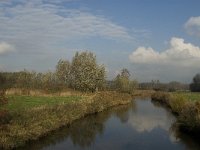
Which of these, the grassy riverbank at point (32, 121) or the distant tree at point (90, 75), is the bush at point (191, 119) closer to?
the grassy riverbank at point (32, 121)

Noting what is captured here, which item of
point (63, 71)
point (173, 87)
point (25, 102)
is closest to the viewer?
point (25, 102)

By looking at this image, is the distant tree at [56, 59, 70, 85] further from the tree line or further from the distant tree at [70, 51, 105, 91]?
the distant tree at [70, 51, 105, 91]

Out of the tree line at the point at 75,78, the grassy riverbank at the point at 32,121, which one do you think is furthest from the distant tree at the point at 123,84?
the grassy riverbank at the point at 32,121

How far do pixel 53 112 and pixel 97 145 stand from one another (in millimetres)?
7156

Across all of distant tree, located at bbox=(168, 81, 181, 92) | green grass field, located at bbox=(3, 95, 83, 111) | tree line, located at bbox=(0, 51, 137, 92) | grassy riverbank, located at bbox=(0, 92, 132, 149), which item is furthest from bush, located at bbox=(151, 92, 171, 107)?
distant tree, located at bbox=(168, 81, 181, 92)

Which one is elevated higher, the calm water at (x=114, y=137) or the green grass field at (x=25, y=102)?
the green grass field at (x=25, y=102)

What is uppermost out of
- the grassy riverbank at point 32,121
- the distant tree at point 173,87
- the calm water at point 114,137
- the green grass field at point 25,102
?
the distant tree at point 173,87

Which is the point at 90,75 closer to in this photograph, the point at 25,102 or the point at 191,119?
the point at 25,102

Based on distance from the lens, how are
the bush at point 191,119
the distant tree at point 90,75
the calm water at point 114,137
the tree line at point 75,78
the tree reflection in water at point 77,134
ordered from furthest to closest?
the distant tree at point 90,75 → the tree line at point 75,78 → the bush at point 191,119 → the calm water at point 114,137 → the tree reflection in water at point 77,134

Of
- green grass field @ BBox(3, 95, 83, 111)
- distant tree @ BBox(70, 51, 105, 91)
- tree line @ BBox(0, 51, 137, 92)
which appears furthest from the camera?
distant tree @ BBox(70, 51, 105, 91)

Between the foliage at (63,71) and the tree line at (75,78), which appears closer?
the tree line at (75,78)

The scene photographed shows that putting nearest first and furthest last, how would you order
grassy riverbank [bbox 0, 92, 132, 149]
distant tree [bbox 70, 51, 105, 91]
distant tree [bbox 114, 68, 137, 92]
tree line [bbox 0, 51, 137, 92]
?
grassy riverbank [bbox 0, 92, 132, 149]
tree line [bbox 0, 51, 137, 92]
distant tree [bbox 70, 51, 105, 91]
distant tree [bbox 114, 68, 137, 92]

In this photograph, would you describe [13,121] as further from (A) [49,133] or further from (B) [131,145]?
(B) [131,145]

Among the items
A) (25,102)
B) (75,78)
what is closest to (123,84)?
(75,78)
